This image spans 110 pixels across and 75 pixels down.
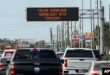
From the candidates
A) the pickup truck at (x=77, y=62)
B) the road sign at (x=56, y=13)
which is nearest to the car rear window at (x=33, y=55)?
the pickup truck at (x=77, y=62)

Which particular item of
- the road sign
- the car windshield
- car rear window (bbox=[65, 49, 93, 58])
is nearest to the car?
the car windshield

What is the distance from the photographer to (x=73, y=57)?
30438 millimetres

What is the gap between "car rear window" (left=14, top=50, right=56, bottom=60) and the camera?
2091 cm

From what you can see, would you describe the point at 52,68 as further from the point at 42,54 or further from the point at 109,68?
the point at 109,68

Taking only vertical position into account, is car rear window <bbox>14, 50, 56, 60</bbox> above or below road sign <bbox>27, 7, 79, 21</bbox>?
below

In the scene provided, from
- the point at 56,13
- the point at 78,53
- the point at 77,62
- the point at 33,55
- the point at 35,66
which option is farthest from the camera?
the point at 56,13

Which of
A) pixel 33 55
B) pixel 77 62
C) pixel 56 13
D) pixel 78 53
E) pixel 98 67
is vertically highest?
pixel 56 13

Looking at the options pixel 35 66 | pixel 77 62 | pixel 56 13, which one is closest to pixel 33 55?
pixel 35 66

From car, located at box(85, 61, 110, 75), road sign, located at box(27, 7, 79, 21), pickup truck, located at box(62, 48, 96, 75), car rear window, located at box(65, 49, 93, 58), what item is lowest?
pickup truck, located at box(62, 48, 96, 75)

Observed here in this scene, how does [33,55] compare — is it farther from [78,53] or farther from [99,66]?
[78,53]

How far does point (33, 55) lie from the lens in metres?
21.1

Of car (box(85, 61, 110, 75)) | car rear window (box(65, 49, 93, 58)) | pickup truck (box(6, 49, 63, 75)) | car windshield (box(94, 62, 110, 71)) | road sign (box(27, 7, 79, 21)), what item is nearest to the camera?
car (box(85, 61, 110, 75))

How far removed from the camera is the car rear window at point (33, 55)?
68.6ft

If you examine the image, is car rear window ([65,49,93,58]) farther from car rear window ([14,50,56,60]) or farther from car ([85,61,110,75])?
car ([85,61,110,75])
